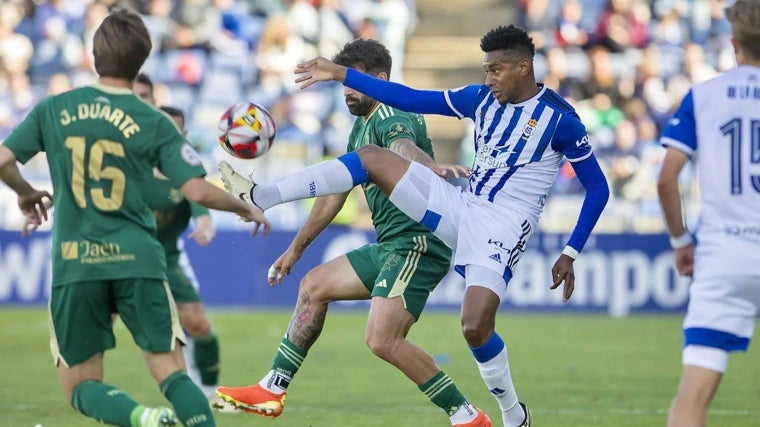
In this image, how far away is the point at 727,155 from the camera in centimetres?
531

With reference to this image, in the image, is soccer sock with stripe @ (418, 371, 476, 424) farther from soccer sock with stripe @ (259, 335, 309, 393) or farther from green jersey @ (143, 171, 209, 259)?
green jersey @ (143, 171, 209, 259)

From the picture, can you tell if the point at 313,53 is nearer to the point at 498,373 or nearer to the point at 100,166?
the point at 498,373

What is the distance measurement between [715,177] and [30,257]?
13.4 m

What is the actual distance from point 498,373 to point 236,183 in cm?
184

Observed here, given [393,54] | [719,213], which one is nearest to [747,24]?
[719,213]

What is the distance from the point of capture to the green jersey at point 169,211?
30.7 feet

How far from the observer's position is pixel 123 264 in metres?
5.55

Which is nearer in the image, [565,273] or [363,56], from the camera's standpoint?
[565,273]

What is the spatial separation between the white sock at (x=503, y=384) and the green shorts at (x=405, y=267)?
0.53m

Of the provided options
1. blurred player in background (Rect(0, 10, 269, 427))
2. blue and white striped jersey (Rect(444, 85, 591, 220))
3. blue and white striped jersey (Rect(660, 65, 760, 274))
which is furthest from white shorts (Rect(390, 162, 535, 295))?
blue and white striped jersey (Rect(660, 65, 760, 274))

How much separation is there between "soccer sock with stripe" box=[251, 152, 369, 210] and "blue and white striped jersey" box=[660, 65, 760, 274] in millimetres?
2061

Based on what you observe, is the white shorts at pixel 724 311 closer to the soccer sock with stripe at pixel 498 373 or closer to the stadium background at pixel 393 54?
the soccer sock with stripe at pixel 498 373

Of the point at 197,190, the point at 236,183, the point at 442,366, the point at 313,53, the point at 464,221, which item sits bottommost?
the point at 442,366

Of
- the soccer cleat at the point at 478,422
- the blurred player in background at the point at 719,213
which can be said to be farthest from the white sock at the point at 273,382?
the blurred player in background at the point at 719,213
